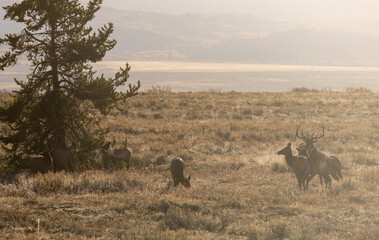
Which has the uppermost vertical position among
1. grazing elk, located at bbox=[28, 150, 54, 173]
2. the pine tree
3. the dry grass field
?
the pine tree

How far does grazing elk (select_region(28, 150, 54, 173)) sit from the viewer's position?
14.4 metres

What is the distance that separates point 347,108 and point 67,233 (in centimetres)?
3114

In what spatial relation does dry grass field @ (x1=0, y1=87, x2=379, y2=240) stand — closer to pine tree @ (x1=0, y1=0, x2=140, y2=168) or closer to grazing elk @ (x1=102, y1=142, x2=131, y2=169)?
grazing elk @ (x1=102, y1=142, x2=131, y2=169)

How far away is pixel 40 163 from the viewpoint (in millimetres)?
14406

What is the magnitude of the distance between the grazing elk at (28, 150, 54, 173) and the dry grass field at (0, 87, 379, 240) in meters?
0.43

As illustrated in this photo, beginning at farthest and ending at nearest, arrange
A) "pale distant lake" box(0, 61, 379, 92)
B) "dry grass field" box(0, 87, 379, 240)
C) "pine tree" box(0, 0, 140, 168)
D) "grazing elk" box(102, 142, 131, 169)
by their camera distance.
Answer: "pale distant lake" box(0, 61, 379, 92), "grazing elk" box(102, 142, 131, 169), "pine tree" box(0, 0, 140, 168), "dry grass field" box(0, 87, 379, 240)

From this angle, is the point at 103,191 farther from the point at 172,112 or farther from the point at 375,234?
the point at 172,112

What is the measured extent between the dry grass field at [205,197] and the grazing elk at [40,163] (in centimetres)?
43

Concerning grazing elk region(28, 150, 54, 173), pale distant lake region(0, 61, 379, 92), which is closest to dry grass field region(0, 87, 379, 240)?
grazing elk region(28, 150, 54, 173)

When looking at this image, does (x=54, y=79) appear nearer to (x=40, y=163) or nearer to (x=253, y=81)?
(x=40, y=163)

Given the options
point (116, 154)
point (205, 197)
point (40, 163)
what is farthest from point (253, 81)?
point (205, 197)

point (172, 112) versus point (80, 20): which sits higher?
point (80, 20)

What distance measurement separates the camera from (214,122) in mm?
29906

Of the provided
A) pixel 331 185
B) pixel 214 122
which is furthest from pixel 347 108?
pixel 331 185
